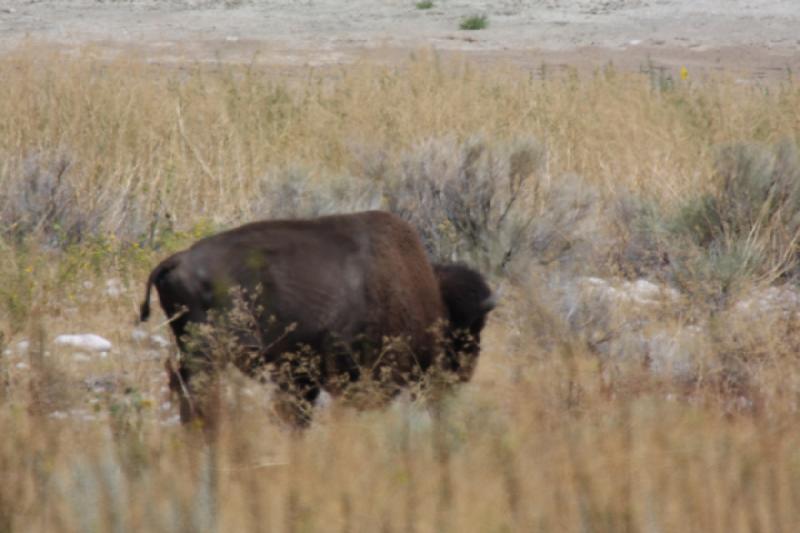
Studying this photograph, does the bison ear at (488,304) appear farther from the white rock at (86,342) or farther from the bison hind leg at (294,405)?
the white rock at (86,342)

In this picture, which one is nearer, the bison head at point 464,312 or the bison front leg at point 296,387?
the bison front leg at point 296,387

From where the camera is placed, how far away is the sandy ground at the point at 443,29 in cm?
2538

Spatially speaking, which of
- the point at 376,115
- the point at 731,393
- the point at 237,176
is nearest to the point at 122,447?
the point at 731,393

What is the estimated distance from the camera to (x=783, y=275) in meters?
9.12

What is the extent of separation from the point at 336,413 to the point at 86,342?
2.84 metres

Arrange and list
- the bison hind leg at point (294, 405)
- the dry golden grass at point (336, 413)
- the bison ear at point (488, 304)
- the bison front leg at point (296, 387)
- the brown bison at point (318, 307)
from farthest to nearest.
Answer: the bison ear at point (488, 304)
the brown bison at point (318, 307)
the bison front leg at point (296, 387)
the bison hind leg at point (294, 405)
the dry golden grass at point (336, 413)

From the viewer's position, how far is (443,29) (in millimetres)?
30766

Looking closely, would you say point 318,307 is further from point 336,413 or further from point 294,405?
point 336,413

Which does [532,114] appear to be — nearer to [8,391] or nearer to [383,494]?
[8,391]

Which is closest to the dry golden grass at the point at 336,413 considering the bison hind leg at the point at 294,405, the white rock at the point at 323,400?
the bison hind leg at the point at 294,405

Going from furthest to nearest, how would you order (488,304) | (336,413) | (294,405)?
(488,304)
(294,405)
(336,413)

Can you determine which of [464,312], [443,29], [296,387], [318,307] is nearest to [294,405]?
[296,387]

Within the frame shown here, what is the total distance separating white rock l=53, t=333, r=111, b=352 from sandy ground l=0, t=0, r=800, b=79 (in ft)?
53.6

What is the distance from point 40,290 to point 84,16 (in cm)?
2676
